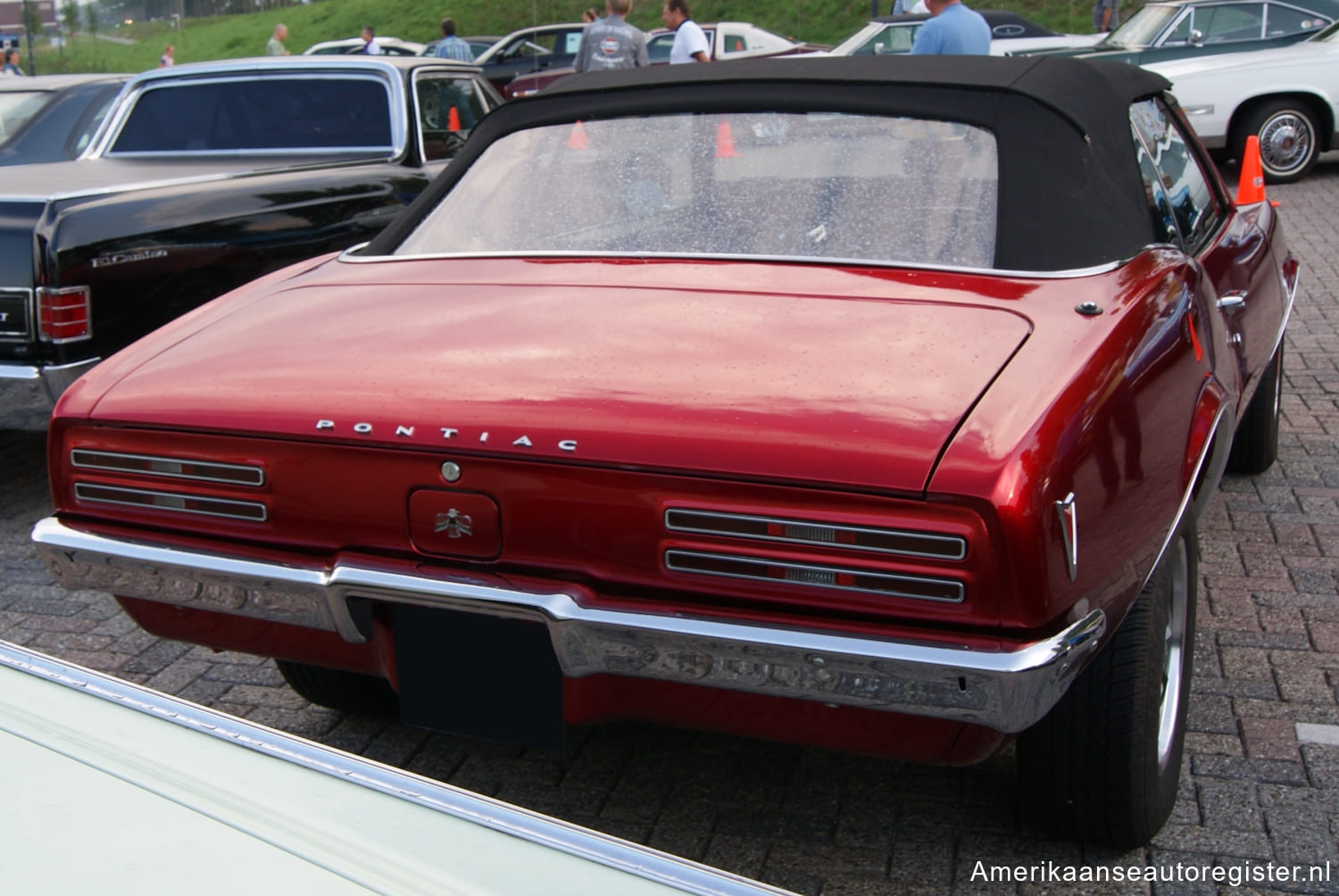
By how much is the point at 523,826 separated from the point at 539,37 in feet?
69.3

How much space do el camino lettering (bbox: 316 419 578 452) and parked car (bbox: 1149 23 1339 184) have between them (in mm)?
10883

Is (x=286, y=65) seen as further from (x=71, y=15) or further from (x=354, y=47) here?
(x=71, y=15)

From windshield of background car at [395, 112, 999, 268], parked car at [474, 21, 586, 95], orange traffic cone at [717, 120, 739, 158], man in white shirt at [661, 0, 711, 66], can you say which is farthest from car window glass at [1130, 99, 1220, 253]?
parked car at [474, 21, 586, 95]

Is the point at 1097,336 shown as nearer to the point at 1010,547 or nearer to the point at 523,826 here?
the point at 1010,547

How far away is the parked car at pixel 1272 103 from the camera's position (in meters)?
11.5

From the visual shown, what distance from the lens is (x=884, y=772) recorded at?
2850mm

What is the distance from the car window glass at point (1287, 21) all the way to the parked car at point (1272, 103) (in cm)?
32

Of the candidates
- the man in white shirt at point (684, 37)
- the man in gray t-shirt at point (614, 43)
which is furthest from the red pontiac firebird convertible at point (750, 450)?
the man in white shirt at point (684, 37)

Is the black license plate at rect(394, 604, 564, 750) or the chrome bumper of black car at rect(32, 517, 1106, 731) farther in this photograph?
the black license plate at rect(394, 604, 564, 750)

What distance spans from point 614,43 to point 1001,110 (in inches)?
300

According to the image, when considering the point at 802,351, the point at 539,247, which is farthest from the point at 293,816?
the point at 539,247

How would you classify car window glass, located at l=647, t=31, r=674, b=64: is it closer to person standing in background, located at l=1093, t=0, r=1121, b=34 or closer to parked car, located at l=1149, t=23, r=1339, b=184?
person standing in background, located at l=1093, t=0, r=1121, b=34

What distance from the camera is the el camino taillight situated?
236cm

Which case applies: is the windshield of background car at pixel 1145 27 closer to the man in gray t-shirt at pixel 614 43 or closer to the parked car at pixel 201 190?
the man in gray t-shirt at pixel 614 43
